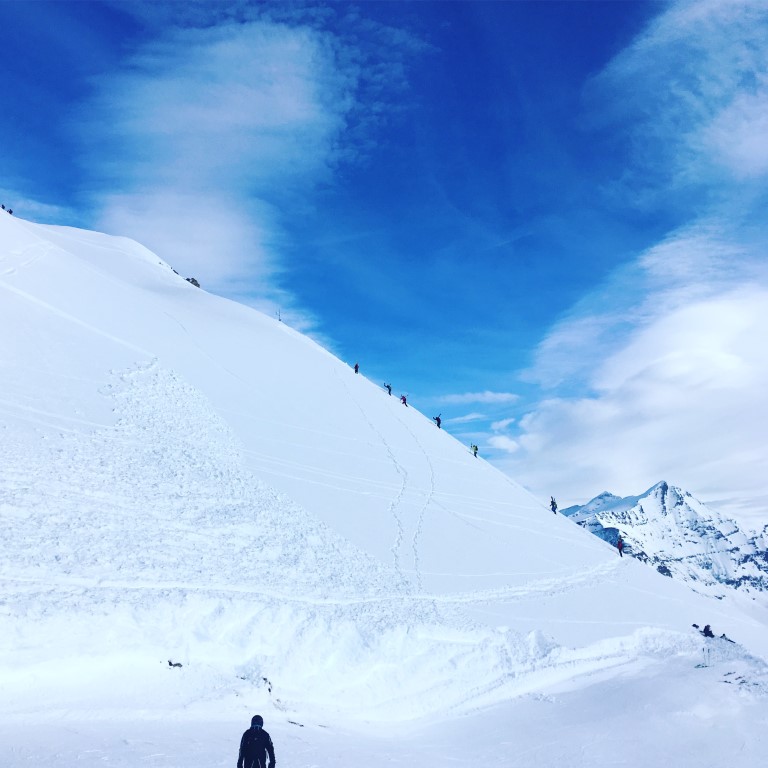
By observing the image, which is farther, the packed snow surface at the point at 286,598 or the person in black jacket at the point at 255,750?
the packed snow surface at the point at 286,598

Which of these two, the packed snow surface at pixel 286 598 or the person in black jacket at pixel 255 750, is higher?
the packed snow surface at pixel 286 598

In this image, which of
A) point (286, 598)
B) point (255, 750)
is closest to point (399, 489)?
point (286, 598)

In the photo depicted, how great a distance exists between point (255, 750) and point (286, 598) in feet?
24.7

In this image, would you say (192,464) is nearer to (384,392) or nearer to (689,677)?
(689,677)

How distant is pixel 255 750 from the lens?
9.17m

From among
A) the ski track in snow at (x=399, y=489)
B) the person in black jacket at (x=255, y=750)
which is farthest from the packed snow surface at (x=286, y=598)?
the person in black jacket at (x=255, y=750)

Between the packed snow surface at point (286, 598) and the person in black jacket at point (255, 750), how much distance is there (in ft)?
4.48

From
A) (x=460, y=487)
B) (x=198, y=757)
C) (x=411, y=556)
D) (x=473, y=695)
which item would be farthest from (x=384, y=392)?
(x=198, y=757)

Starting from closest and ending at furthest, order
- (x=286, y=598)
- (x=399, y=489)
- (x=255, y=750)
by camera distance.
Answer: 1. (x=255, y=750)
2. (x=286, y=598)
3. (x=399, y=489)

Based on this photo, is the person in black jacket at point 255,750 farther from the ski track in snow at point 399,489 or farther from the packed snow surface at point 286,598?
the ski track in snow at point 399,489

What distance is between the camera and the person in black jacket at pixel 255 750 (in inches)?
360

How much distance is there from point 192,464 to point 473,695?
1172 cm

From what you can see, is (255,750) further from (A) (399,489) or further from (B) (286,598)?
(A) (399,489)

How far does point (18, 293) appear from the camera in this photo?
2983 centimetres
